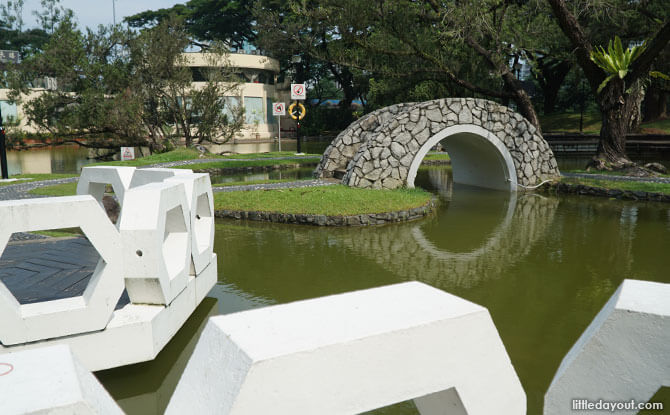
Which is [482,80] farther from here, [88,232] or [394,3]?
[88,232]

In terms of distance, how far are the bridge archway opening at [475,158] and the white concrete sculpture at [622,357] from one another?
11.0m

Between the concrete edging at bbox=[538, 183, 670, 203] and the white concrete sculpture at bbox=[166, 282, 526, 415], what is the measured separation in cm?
1237

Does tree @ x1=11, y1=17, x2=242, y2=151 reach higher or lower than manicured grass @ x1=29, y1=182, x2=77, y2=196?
higher

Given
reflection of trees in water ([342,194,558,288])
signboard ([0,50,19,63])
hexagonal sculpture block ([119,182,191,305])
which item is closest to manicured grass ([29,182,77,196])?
signboard ([0,50,19,63])

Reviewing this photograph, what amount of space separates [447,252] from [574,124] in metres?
29.2

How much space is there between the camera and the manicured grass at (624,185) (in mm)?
12764

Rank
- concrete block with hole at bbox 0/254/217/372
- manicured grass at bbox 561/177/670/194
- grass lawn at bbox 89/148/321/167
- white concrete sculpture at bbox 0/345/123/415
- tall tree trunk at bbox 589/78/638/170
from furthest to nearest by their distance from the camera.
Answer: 1. grass lawn at bbox 89/148/321/167
2. tall tree trunk at bbox 589/78/638/170
3. manicured grass at bbox 561/177/670/194
4. concrete block with hole at bbox 0/254/217/372
5. white concrete sculpture at bbox 0/345/123/415

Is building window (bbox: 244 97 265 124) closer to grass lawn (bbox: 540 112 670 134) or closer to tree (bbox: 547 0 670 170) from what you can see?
grass lawn (bbox: 540 112 670 134)

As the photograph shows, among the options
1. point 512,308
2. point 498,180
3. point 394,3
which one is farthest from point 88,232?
point 394,3

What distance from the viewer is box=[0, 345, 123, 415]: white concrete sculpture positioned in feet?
4.85

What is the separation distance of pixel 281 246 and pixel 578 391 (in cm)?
665

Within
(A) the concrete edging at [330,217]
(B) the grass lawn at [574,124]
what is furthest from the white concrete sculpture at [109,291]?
(B) the grass lawn at [574,124]

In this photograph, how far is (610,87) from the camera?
637 inches

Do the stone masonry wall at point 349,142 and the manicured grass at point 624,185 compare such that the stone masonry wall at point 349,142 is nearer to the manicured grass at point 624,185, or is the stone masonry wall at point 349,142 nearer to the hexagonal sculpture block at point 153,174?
the manicured grass at point 624,185
